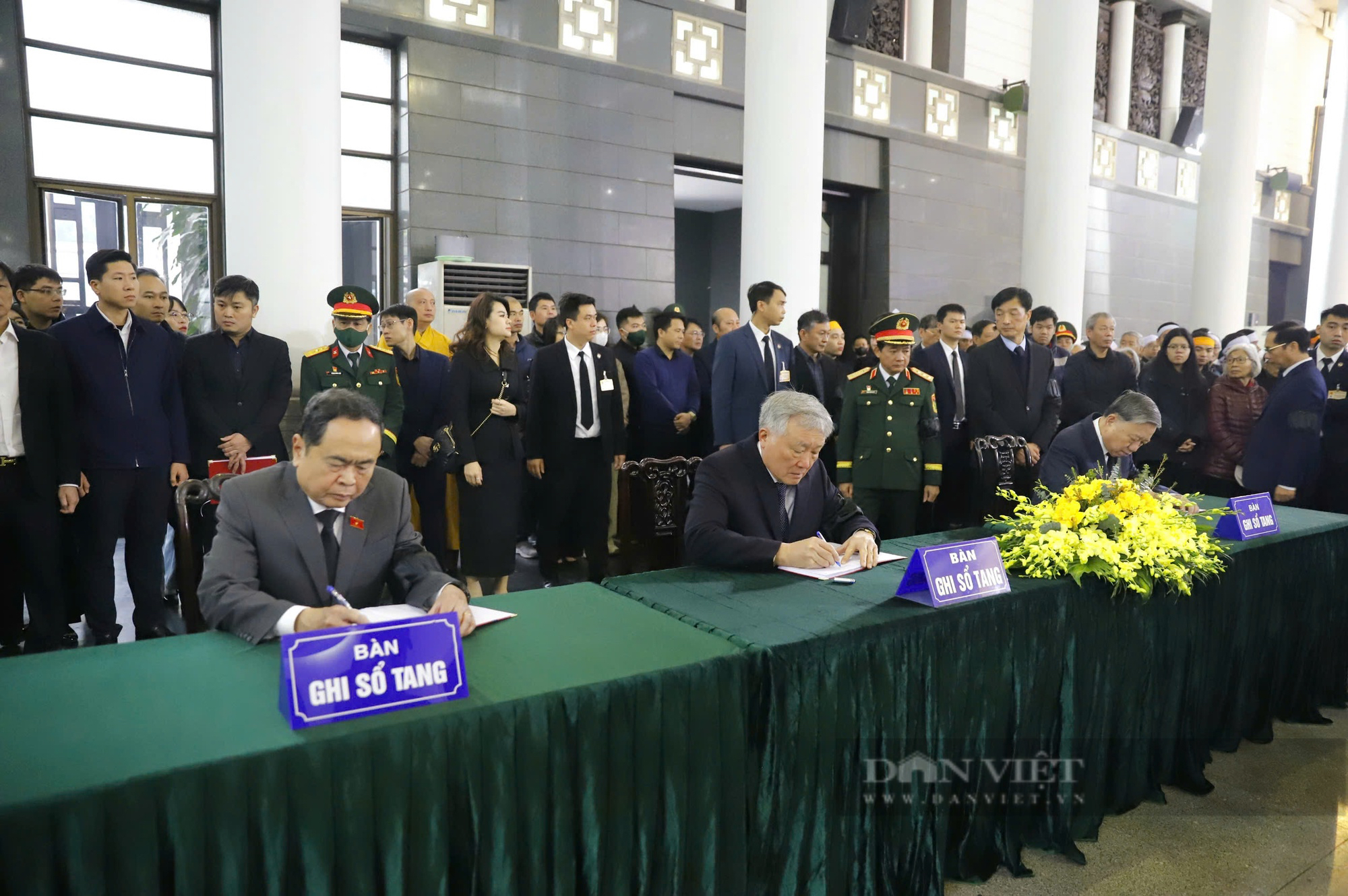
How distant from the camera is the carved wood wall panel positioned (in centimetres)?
1027

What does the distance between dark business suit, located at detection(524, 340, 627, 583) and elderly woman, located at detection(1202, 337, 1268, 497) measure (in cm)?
357

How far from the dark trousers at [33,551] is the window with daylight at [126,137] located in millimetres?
3565

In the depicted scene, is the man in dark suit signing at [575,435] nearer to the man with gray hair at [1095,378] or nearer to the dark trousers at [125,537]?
the dark trousers at [125,537]

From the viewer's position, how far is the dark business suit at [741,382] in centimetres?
468

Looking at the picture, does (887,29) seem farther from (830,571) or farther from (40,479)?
(40,479)

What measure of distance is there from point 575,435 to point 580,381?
27cm

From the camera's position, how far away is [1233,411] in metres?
5.06

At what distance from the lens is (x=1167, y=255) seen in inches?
544

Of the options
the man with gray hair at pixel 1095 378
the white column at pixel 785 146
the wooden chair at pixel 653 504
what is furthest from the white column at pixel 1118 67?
the wooden chair at pixel 653 504

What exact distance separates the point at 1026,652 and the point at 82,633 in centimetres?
374

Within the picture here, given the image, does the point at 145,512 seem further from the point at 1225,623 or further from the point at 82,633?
the point at 1225,623

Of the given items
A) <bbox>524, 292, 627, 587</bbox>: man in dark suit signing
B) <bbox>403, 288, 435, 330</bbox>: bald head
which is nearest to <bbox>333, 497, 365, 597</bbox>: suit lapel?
→ <bbox>524, 292, 627, 587</bbox>: man in dark suit signing

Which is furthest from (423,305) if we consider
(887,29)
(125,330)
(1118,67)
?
(1118,67)

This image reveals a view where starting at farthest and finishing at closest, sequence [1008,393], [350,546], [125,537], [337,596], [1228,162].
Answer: [1228,162] < [1008,393] < [125,537] < [350,546] < [337,596]
